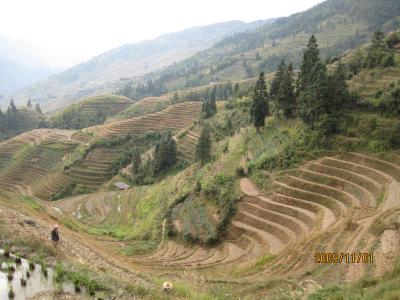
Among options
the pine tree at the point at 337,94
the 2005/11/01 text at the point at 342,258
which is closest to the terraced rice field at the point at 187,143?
the pine tree at the point at 337,94

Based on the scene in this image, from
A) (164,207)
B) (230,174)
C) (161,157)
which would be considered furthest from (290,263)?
(161,157)

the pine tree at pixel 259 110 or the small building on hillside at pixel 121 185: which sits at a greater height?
the pine tree at pixel 259 110

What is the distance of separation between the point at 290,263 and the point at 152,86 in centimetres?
15817

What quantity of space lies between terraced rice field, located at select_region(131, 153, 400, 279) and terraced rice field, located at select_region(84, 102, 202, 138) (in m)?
52.1

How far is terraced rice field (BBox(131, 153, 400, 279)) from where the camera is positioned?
60.1 feet

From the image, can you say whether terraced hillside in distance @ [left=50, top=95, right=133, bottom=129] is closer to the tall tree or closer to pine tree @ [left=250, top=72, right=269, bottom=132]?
pine tree @ [left=250, top=72, right=269, bottom=132]

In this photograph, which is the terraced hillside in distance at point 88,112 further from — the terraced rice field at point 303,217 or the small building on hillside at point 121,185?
the terraced rice field at point 303,217

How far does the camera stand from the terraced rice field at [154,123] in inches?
3002

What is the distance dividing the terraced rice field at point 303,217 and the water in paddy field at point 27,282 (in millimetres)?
8930

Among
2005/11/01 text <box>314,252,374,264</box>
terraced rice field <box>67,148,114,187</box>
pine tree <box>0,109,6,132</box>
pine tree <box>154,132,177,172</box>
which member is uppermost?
2005/11/01 text <box>314,252,374,264</box>

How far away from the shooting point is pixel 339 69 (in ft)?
104

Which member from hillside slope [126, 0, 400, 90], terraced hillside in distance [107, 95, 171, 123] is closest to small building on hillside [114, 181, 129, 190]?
terraced hillside in distance [107, 95, 171, 123]

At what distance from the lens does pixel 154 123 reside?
3189 inches

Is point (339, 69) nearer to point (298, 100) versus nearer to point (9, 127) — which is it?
point (298, 100)
